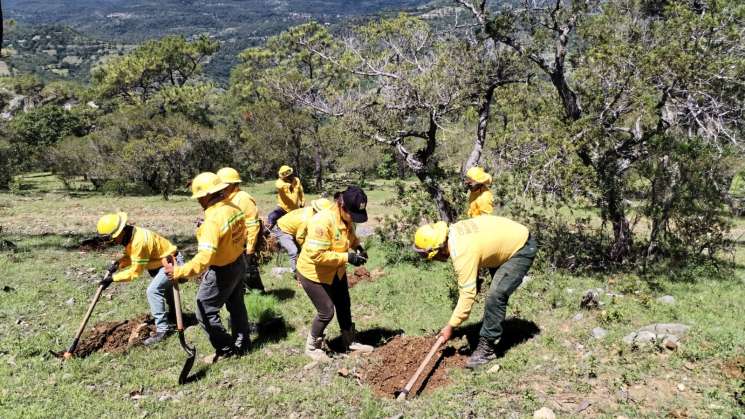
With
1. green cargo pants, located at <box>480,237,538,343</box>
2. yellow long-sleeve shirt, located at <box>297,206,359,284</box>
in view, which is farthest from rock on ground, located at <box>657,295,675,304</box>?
yellow long-sleeve shirt, located at <box>297,206,359,284</box>

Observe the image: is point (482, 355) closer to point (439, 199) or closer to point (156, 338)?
point (156, 338)

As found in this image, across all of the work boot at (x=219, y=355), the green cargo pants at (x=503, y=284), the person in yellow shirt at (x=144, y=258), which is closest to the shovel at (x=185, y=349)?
the work boot at (x=219, y=355)

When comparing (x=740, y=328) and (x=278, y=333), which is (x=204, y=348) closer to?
(x=278, y=333)

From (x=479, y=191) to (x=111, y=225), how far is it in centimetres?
518

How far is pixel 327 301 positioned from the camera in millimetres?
5645

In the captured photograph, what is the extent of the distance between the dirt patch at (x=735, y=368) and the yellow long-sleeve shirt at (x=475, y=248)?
2.19 meters

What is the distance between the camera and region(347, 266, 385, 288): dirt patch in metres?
9.34

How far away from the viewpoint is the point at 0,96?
42.6 meters

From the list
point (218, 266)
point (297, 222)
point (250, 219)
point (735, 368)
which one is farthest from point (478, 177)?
point (218, 266)

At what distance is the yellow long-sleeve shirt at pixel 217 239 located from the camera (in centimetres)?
515

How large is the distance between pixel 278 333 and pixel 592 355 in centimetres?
399

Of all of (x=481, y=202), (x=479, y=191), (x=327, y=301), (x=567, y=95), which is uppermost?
(x=567, y=95)

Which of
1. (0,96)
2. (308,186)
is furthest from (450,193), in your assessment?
(0,96)

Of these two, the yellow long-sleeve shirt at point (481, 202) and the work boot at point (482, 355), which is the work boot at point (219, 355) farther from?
the yellow long-sleeve shirt at point (481, 202)
